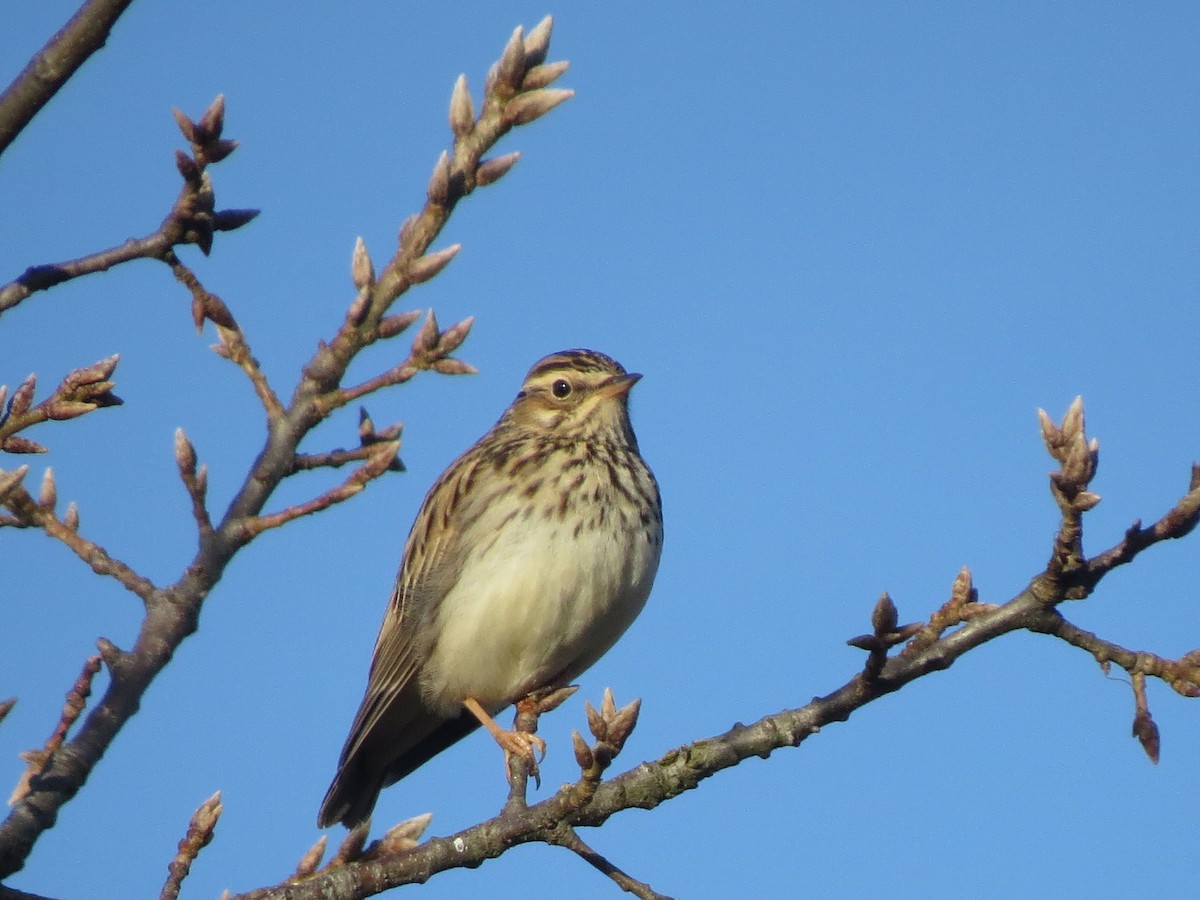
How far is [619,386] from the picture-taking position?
29.2ft

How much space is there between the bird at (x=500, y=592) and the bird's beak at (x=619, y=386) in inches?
8.7

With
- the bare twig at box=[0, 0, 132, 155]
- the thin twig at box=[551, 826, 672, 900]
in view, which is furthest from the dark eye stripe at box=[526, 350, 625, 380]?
the bare twig at box=[0, 0, 132, 155]

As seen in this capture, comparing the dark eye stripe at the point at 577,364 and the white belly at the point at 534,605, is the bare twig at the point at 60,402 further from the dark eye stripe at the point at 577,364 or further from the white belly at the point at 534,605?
the dark eye stripe at the point at 577,364

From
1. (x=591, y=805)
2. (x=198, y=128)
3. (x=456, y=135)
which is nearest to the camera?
(x=456, y=135)

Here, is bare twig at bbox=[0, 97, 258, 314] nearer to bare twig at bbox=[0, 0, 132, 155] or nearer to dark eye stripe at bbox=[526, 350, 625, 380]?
bare twig at bbox=[0, 0, 132, 155]

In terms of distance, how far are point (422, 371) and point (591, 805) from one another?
5.93ft

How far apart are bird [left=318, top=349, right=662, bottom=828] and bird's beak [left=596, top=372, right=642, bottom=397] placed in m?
0.22

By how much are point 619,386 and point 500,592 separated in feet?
5.96

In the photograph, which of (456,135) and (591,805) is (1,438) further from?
(591,805)

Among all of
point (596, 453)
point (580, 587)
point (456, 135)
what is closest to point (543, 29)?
point (456, 135)

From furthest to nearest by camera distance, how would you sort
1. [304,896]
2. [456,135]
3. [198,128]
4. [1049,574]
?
[304,896]
[1049,574]
[198,128]
[456,135]

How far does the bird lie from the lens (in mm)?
7578

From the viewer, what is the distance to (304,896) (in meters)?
4.76

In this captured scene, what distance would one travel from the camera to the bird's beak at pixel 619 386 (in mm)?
8875
